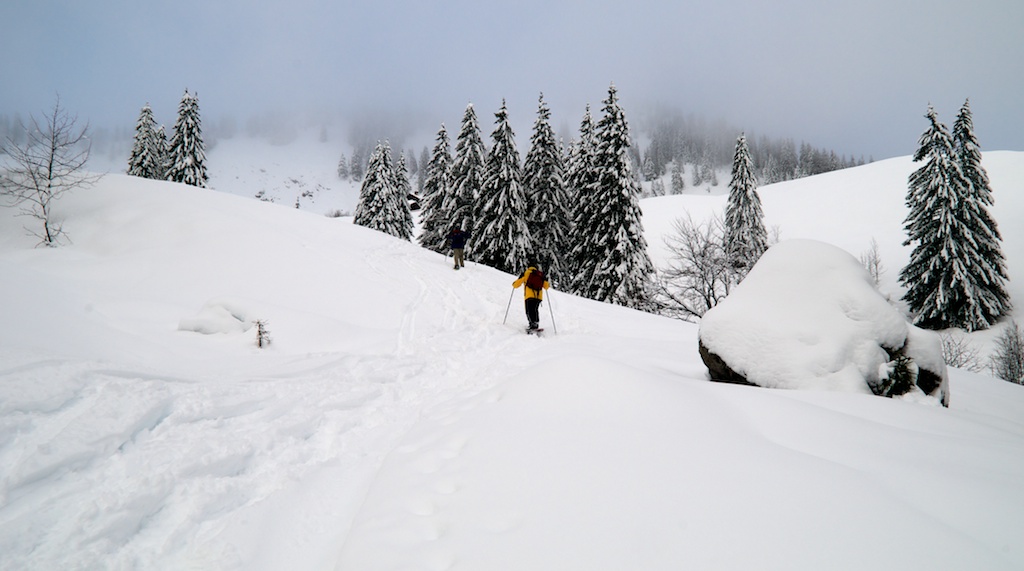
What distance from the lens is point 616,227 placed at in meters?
21.2

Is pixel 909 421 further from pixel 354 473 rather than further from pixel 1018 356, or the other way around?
pixel 1018 356

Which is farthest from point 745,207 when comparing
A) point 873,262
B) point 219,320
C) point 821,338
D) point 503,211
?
point 219,320

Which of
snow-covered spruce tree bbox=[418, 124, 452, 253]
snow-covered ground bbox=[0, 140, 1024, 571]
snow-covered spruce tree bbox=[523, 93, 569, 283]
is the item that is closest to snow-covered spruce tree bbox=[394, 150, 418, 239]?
snow-covered spruce tree bbox=[418, 124, 452, 253]

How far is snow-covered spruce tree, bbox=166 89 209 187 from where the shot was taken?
31.0 meters

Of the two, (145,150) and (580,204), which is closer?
(580,204)

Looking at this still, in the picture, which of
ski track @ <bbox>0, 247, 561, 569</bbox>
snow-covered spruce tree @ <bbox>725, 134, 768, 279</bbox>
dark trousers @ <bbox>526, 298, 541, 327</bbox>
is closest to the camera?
ski track @ <bbox>0, 247, 561, 569</bbox>

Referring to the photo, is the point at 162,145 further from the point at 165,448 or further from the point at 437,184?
the point at 165,448

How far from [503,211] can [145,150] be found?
3392 centimetres

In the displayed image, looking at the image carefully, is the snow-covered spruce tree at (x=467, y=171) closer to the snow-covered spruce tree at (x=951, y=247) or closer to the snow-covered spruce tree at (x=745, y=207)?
the snow-covered spruce tree at (x=745, y=207)

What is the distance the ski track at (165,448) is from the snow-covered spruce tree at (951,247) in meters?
28.0

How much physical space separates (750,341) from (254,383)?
264 inches

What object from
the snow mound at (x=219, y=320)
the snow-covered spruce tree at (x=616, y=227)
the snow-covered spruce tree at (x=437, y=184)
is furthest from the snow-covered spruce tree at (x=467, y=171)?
the snow mound at (x=219, y=320)

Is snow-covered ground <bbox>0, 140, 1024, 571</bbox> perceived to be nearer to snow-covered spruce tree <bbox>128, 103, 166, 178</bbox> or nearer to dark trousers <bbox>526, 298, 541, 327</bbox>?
dark trousers <bbox>526, 298, 541, 327</bbox>

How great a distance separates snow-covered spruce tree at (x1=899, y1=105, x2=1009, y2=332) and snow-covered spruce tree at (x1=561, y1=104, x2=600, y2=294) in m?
18.1
